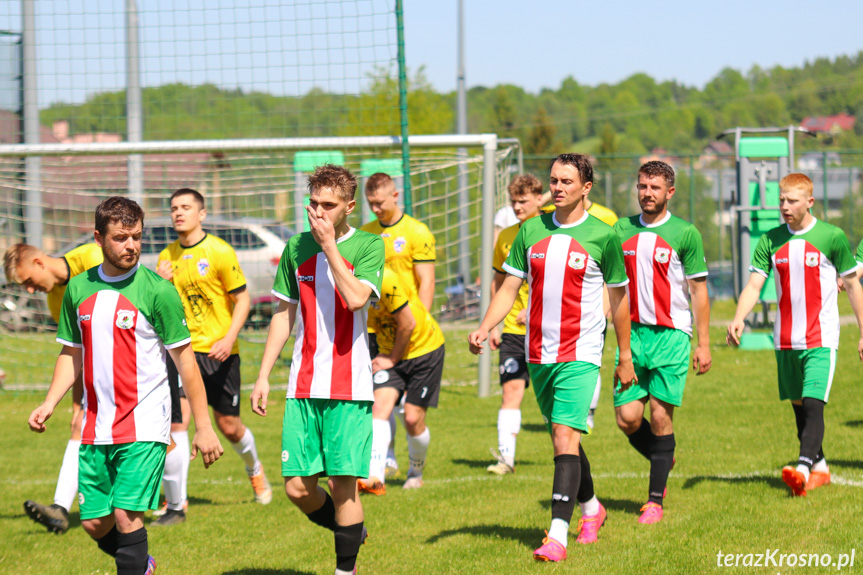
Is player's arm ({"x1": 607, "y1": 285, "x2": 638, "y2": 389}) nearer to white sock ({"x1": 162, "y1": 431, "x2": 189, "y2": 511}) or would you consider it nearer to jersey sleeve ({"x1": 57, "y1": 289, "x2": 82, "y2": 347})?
jersey sleeve ({"x1": 57, "y1": 289, "x2": 82, "y2": 347})

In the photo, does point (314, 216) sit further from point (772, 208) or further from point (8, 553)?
point (772, 208)

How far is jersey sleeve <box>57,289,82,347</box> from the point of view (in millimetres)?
4210

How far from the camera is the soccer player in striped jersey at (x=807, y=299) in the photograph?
612cm

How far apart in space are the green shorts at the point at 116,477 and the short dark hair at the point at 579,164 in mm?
2601

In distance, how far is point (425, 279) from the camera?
7125 millimetres

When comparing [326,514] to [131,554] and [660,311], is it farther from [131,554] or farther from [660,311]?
[660,311]

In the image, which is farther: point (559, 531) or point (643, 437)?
point (643, 437)

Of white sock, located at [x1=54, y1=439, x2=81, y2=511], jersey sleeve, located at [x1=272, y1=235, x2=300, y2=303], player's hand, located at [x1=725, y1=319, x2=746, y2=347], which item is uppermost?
jersey sleeve, located at [x1=272, y1=235, x2=300, y2=303]

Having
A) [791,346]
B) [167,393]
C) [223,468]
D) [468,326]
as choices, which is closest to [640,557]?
[791,346]

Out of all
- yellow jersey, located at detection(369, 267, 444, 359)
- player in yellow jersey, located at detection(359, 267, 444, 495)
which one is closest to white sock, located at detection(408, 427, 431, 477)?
player in yellow jersey, located at detection(359, 267, 444, 495)

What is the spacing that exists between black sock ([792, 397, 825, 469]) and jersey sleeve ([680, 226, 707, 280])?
49.5 inches

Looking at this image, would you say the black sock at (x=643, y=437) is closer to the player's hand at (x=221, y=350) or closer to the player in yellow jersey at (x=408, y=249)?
the player in yellow jersey at (x=408, y=249)

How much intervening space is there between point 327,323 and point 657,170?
8.14 feet

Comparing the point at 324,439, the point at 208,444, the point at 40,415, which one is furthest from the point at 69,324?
the point at 324,439
